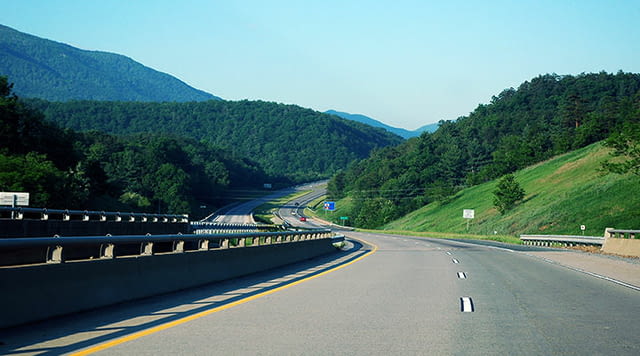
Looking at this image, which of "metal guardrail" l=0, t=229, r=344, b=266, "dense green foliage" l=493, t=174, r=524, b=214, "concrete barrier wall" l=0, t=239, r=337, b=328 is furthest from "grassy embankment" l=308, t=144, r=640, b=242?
"concrete barrier wall" l=0, t=239, r=337, b=328

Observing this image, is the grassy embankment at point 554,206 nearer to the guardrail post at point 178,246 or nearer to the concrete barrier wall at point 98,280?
the concrete barrier wall at point 98,280

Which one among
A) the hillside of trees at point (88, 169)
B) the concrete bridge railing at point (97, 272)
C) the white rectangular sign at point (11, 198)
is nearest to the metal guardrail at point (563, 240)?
the concrete bridge railing at point (97, 272)

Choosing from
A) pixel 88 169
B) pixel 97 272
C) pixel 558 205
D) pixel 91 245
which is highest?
pixel 88 169

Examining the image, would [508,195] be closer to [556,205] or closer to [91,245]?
[556,205]

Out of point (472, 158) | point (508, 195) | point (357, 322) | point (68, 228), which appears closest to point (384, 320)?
point (357, 322)

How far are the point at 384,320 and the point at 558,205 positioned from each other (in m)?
77.9

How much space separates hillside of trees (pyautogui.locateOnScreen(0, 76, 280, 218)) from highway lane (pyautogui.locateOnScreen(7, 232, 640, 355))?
43.2 meters

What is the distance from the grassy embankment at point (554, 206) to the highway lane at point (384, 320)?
173 ft

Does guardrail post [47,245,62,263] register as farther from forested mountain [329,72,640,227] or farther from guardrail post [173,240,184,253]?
forested mountain [329,72,640,227]

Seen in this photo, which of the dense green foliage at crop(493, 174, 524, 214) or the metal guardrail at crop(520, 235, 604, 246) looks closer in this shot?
the metal guardrail at crop(520, 235, 604, 246)

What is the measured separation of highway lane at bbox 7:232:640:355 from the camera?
28.0 feet

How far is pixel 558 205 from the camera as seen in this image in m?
84.1

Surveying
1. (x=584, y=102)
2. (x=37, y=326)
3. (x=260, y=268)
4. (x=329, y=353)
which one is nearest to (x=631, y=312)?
(x=329, y=353)

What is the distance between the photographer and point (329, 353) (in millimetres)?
8125
